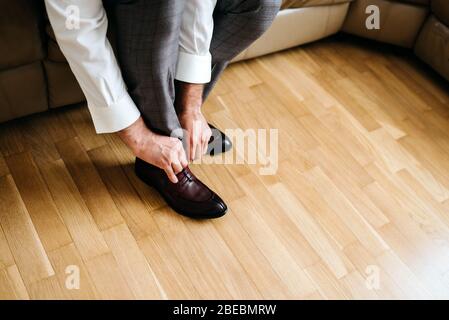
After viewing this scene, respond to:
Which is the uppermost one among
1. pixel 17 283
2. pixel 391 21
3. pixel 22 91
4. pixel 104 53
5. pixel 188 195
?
pixel 104 53

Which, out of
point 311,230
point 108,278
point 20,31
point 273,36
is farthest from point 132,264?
point 273,36

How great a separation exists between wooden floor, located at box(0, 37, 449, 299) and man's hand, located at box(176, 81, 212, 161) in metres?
0.14

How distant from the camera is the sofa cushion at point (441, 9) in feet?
4.18

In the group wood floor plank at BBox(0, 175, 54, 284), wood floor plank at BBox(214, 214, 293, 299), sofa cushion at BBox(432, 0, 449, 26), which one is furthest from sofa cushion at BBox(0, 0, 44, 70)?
sofa cushion at BBox(432, 0, 449, 26)

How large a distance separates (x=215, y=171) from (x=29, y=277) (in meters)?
0.48

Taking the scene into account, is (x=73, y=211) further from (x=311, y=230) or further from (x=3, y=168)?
(x=311, y=230)

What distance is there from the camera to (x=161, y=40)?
2.64 ft

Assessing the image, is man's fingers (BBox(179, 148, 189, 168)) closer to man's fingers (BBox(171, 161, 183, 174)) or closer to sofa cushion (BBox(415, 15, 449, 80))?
man's fingers (BBox(171, 161, 183, 174))

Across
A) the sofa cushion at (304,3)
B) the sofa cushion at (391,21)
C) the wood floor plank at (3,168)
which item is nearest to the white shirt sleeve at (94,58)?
the wood floor plank at (3,168)

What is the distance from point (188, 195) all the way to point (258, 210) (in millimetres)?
175

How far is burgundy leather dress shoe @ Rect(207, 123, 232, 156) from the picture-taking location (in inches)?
44.8

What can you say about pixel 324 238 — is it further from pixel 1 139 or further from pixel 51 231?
pixel 1 139

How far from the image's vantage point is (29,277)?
0.91 metres

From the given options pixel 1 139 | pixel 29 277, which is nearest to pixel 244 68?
pixel 1 139
